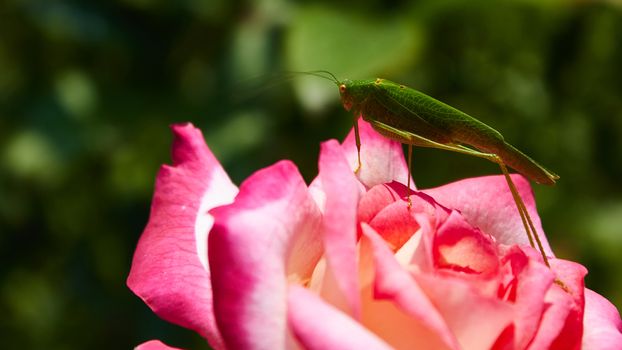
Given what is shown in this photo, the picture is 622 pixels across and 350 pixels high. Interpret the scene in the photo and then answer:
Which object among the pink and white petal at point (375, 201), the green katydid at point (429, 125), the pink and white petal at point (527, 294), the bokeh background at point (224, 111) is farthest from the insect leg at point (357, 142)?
the bokeh background at point (224, 111)

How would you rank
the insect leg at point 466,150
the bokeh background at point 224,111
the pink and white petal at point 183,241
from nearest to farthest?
the pink and white petal at point 183,241
the insect leg at point 466,150
the bokeh background at point 224,111

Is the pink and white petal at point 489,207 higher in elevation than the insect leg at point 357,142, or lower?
lower

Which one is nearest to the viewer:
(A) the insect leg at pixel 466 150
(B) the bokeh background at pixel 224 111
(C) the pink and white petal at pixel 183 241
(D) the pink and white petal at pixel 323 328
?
(D) the pink and white petal at pixel 323 328

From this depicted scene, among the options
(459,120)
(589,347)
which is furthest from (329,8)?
(589,347)

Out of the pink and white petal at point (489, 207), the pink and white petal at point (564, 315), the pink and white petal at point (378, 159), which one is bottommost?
the pink and white petal at point (564, 315)

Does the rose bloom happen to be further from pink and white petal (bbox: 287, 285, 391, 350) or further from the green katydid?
the green katydid

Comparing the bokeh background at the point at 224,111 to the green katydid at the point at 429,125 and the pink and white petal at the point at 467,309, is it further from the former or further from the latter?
the pink and white petal at the point at 467,309

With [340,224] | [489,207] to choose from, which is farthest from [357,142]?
[340,224]

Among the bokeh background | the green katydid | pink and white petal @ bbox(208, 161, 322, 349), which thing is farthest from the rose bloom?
the bokeh background
